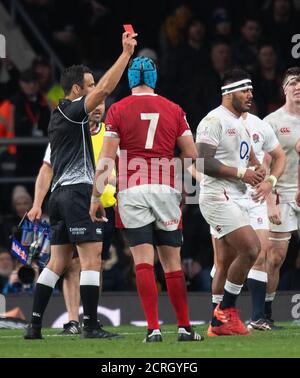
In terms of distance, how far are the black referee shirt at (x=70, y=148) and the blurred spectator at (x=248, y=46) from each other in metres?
6.95

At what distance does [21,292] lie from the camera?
1661 cm

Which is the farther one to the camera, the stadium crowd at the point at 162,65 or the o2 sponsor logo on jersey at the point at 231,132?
the stadium crowd at the point at 162,65

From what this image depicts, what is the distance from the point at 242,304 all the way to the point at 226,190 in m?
3.66

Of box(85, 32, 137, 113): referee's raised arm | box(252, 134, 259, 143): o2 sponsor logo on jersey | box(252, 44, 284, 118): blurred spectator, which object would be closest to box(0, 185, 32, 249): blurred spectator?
box(252, 44, 284, 118): blurred spectator

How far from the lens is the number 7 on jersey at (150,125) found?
11.8 meters

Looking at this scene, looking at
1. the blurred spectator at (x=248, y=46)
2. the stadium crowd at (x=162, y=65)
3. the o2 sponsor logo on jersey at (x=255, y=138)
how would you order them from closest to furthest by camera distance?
the o2 sponsor logo on jersey at (x=255, y=138) → the stadium crowd at (x=162, y=65) → the blurred spectator at (x=248, y=46)

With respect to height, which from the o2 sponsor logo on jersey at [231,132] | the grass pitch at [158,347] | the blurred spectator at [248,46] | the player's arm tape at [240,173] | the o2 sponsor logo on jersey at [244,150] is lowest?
the grass pitch at [158,347]

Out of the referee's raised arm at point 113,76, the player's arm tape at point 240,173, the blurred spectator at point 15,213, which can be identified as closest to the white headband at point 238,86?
the player's arm tape at point 240,173

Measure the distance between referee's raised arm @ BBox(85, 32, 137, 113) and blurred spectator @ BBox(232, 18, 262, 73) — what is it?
747cm

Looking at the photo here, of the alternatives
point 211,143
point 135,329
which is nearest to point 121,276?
point 135,329

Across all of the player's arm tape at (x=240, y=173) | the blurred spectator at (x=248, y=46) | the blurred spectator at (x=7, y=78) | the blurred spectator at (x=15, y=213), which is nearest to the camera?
the player's arm tape at (x=240, y=173)

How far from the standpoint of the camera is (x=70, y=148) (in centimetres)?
1249

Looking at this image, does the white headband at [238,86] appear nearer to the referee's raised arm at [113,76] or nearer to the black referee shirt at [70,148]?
the black referee shirt at [70,148]

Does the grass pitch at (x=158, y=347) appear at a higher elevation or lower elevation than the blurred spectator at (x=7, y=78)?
lower
